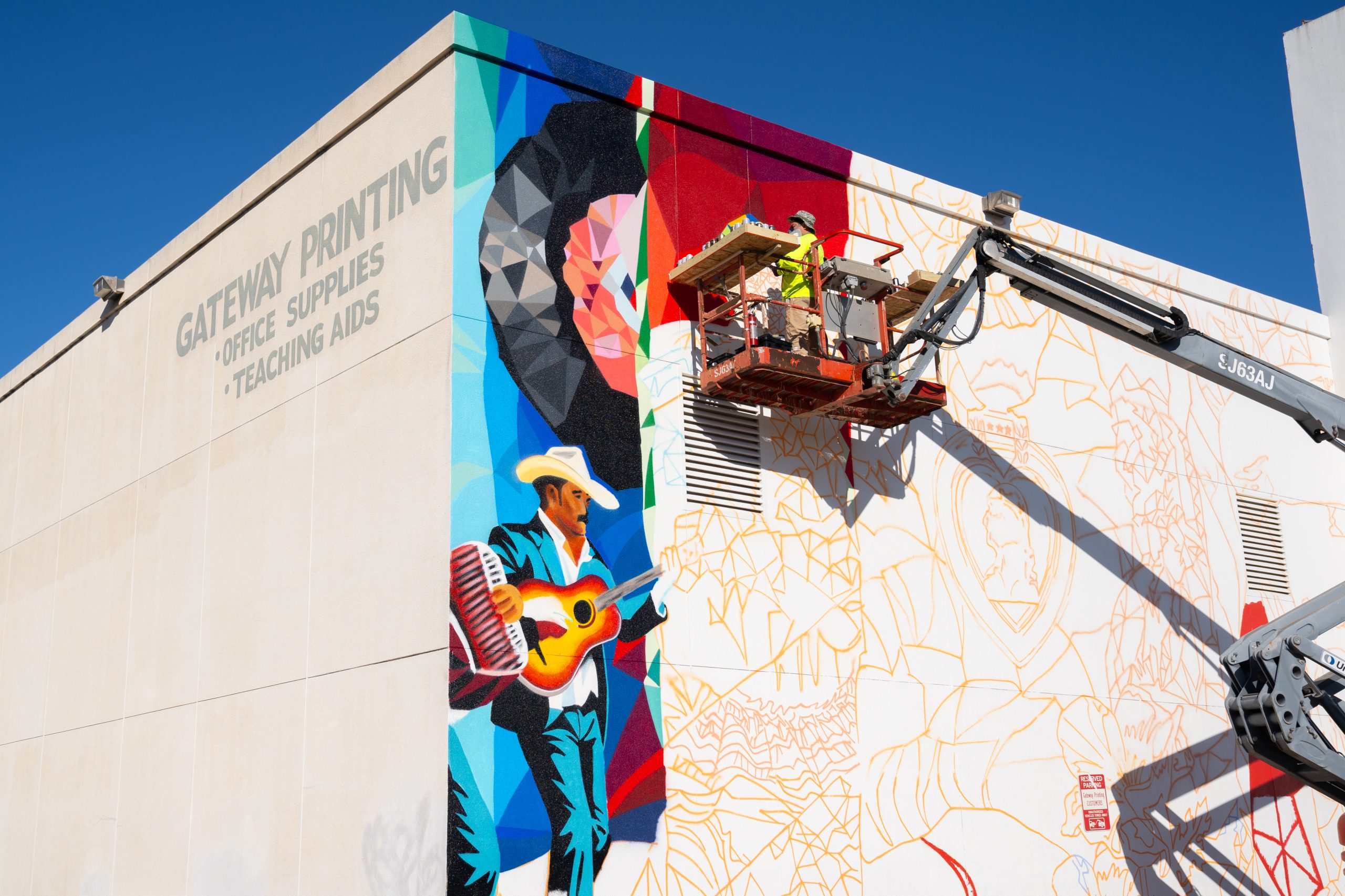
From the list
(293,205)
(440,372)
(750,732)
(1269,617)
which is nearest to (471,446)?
(440,372)

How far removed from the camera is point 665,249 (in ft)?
48.5

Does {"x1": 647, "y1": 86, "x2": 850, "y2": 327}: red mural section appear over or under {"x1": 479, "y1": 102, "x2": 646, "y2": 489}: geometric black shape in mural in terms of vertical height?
over

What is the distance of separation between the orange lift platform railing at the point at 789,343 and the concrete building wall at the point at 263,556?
3.16 meters

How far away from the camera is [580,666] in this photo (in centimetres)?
1259

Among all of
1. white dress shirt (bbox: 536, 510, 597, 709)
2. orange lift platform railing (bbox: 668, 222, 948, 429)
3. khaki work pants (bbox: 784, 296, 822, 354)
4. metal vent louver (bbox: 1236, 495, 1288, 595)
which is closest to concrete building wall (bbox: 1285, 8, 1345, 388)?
metal vent louver (bbox: 1236, 495, 1288, 595)

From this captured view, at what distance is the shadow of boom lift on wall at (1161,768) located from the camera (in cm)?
1703

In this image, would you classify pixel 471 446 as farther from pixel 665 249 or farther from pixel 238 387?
pixel 238 387

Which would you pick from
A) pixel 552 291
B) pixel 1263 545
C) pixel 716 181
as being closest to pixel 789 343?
pixel 716 181

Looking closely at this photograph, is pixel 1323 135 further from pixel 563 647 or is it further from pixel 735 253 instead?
pixel 563 647

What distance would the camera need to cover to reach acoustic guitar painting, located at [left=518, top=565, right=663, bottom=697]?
1234 centimetres

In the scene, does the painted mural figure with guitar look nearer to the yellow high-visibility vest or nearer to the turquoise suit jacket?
the turquoise suit jacket

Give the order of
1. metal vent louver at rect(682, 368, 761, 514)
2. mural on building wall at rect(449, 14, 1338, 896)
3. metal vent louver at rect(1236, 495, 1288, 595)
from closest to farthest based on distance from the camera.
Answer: mural on building wall at rect(449, 14, 1338, 896), metal vent louver at rect(682, 368, 761, 514), metal vent louver at rect(1236, 495, 1288, 595)

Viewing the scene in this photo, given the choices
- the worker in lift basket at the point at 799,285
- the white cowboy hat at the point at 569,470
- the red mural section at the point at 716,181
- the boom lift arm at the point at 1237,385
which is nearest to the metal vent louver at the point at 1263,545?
the boom lift arm at the point at 1237,385

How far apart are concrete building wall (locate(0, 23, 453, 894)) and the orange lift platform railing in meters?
3.16
